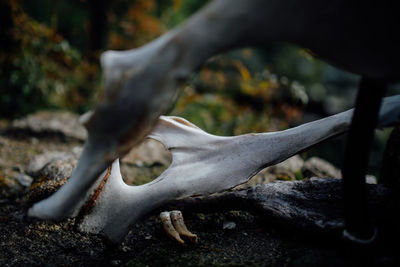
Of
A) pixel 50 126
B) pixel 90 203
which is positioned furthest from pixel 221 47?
pixel 50 126

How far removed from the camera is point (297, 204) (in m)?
1.11

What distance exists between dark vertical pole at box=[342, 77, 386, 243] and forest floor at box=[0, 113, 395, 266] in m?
0.07

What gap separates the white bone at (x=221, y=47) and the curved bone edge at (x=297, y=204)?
54cm

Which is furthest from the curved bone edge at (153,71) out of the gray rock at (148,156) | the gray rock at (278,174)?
the gray rock at (148,156)

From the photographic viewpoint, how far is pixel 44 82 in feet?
9.29

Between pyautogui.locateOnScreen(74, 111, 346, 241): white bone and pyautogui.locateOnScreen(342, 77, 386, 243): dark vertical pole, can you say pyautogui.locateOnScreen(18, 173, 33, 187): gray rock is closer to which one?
pyautogui.locateOnScreen(74, 111, 346, 241): white bone

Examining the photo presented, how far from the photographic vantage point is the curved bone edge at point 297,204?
3.31 ft

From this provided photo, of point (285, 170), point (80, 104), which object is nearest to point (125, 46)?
point (80, 104)

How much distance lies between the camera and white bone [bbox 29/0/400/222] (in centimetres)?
66

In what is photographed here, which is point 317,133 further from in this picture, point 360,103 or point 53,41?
point 53,41

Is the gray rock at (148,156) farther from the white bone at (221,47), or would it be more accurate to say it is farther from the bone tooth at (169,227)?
the white bone at (221,47)

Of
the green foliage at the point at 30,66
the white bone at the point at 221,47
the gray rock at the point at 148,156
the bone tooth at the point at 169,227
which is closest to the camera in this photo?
the white bone at the point at 221,47

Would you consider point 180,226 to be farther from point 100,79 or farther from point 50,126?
point 100,79

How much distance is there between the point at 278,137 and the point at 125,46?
4.14 m
